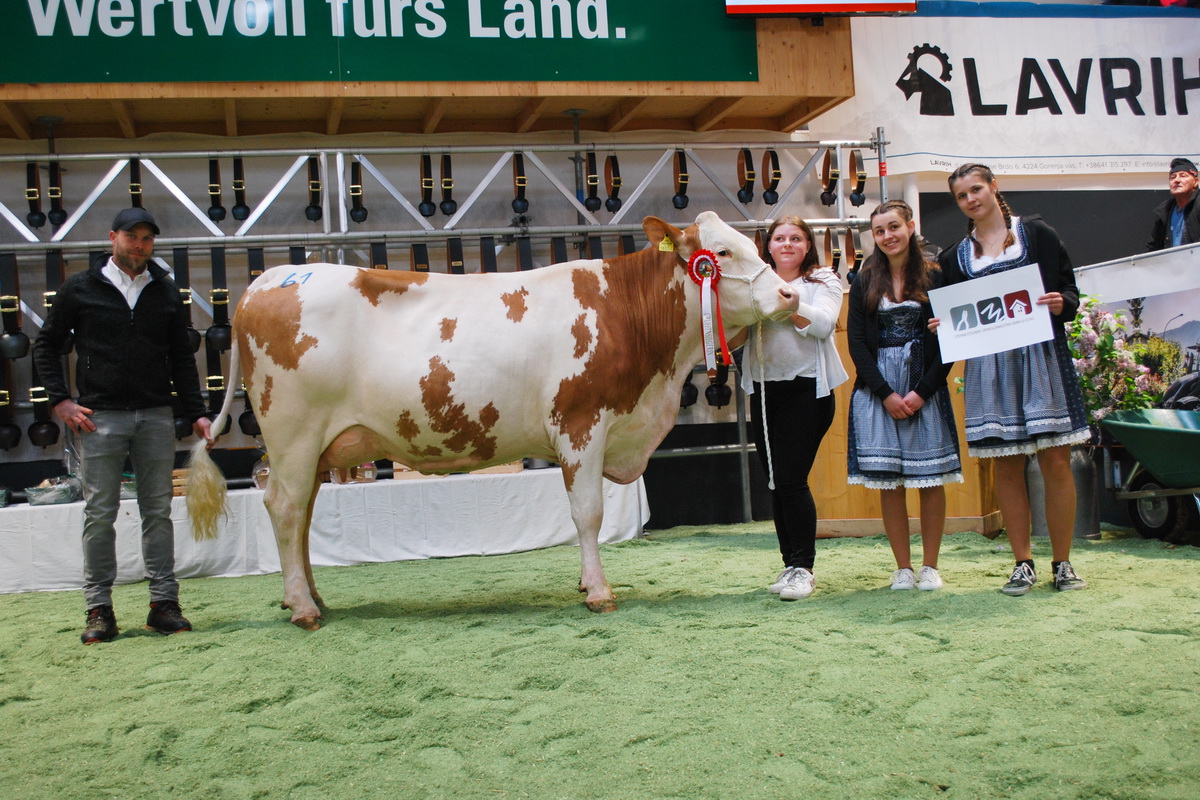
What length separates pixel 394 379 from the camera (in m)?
3.59

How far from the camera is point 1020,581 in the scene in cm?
346

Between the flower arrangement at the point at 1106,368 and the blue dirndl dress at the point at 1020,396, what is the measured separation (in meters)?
1.58

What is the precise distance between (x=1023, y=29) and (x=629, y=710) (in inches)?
296

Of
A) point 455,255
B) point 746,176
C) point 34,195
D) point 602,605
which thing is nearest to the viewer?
point 602,605

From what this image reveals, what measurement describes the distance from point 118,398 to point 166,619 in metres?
0.88

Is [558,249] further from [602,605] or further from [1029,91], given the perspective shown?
[1029,91]

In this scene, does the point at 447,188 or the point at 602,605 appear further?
the point at 447,188

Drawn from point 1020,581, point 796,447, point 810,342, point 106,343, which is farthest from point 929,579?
point 106,343

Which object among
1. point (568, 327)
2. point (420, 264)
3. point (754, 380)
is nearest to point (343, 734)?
point (568, 327)

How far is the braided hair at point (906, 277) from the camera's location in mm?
3635

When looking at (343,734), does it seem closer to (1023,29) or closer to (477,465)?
(477,465)

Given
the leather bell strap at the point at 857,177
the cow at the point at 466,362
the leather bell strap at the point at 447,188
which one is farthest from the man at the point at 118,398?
the leather bell strap at the point at 857,177

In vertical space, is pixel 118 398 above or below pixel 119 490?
above

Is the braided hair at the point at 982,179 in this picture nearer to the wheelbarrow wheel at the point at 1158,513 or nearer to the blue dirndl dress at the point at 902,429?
the blue dirndl dress at the point at 902,429
